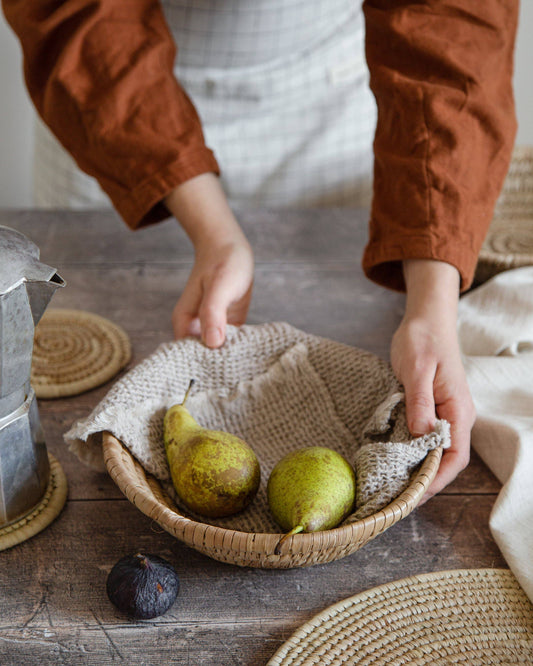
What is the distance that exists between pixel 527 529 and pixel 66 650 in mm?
368

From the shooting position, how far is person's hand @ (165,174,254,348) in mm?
705

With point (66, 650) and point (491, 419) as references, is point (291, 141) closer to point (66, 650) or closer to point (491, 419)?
point (491, 419)

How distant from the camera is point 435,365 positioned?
0.61 metres

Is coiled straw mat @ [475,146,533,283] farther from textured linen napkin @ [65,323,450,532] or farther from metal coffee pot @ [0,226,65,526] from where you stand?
metal coffee pot @ [0,226,65,526]

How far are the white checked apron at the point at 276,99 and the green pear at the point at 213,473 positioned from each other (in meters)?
0.77

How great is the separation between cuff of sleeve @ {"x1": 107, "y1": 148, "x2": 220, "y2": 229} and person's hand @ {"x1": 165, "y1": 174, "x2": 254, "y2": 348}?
0.04 ft

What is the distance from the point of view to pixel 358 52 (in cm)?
123

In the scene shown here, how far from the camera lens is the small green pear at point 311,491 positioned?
1.64 feet

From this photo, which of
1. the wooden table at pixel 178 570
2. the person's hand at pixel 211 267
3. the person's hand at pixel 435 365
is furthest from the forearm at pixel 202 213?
the person's hand at pixel 435 365

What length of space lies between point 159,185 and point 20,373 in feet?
1.20

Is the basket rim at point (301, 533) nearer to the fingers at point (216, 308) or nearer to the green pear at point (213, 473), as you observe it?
the green pear at point (213, 473)

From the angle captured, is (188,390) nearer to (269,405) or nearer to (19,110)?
(269,405)

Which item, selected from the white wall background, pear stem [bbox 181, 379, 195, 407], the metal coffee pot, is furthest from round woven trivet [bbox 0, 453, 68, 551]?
the white wall background

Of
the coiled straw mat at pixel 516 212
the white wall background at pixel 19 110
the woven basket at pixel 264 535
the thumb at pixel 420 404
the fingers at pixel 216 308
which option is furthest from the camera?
the white wall background at pixel 19 110
